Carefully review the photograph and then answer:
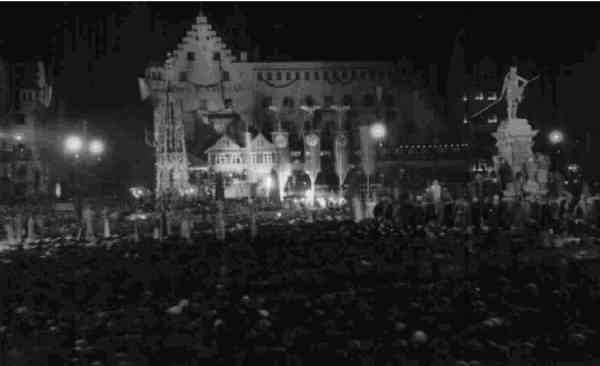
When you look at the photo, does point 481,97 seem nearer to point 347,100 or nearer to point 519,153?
point 347,100

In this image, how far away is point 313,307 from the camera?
13539mm

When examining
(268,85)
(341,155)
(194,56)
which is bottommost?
(341,155)

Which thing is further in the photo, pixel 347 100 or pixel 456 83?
pixel 456 83

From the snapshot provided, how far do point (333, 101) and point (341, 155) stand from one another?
1395 cm

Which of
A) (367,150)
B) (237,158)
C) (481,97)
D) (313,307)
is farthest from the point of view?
(481,97)

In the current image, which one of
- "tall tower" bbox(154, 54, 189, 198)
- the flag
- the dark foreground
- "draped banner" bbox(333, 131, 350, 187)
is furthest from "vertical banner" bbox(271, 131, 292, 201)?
the dark foreground

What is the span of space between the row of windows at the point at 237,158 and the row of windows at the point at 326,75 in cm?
1209

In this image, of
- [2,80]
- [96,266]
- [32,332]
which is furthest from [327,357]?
[2,80]

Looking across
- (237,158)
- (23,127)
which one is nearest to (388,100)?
(237,158)

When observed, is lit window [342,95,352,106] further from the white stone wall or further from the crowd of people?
the crowd of people

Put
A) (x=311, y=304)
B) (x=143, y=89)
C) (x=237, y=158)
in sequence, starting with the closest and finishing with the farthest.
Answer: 1. (x=311, y=304)
2. (x=237, y=158)
3. (x=143, y=89)

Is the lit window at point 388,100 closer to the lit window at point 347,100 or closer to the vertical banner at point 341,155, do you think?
the lit window at point 347,100

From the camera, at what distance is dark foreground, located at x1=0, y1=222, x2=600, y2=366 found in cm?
1060

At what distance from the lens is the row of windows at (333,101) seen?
78.6 meters
